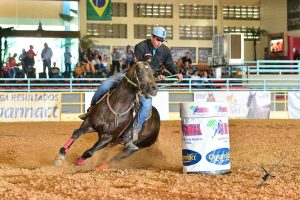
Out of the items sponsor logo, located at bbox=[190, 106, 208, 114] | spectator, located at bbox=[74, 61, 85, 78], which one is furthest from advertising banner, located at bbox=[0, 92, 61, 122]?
sponsor logo, located at bbox=[190, 106, 208, 114]

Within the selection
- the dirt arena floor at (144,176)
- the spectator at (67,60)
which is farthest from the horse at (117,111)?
the spectator at (67,60)

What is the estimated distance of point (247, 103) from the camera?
24.7 metres

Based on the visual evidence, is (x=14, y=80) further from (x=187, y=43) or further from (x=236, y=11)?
(x=236, y=11)

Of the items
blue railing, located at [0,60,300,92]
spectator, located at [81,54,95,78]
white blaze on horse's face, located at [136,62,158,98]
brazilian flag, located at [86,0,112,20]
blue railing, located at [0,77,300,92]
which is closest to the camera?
white blaze on horse's face, located at [136,62,158,98]

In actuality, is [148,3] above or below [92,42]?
above

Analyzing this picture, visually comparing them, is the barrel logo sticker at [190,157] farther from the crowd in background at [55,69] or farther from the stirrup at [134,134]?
the crowd in background at [55,69]

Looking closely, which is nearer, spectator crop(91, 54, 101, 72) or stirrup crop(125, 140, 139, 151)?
stirrup crop(125, 140, 139, 151)

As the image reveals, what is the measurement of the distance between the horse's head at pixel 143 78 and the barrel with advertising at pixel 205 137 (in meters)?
0.60

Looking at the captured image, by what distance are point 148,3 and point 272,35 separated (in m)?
8.87

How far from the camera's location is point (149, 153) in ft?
35.3

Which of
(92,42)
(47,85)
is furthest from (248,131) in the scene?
(92,42)

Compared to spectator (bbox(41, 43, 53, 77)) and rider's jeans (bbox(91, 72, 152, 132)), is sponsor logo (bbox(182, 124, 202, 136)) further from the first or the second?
spectator (bbox(41, 43, 53, 77))

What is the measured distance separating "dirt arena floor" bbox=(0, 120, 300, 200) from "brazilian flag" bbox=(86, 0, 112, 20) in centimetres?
2035

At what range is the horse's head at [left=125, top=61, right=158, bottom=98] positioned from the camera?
28.0 feet
